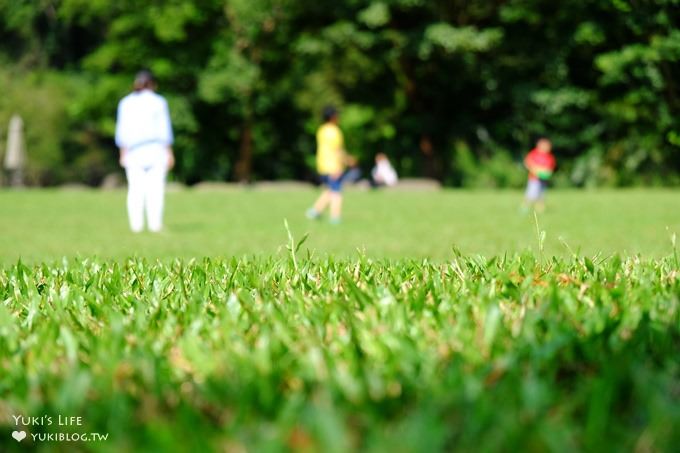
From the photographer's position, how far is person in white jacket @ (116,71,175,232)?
42.4ft

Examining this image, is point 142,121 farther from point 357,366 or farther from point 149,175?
point 357,366

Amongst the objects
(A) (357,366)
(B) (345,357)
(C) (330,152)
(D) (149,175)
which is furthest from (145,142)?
(A) (357,366)

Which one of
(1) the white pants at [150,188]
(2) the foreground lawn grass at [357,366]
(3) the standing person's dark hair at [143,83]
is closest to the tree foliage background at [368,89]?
(3) the standing person's dark hair at [143,83]

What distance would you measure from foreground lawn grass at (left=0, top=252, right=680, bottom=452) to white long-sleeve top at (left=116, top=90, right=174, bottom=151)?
29.1 feet

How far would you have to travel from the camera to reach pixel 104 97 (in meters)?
42.4

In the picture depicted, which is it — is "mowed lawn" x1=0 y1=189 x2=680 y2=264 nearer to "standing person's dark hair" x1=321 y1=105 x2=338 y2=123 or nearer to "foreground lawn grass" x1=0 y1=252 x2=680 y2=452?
"standing person's dark hair" x1=321 y1=105 x2=338 y2=123

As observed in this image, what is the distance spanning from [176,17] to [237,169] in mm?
8629

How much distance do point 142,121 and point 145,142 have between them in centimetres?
29

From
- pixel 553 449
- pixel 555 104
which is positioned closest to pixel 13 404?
Answer: pixel 553 449

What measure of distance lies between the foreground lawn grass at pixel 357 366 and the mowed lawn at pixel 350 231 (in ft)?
7.88

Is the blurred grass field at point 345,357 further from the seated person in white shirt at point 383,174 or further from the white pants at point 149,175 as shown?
the seated person in white shirt at point 383,174

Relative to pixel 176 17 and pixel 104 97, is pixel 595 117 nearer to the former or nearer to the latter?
pixel 176 17

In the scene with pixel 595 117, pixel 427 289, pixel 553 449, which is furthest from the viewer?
pixel 595 117

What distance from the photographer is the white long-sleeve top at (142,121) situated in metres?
12.9
